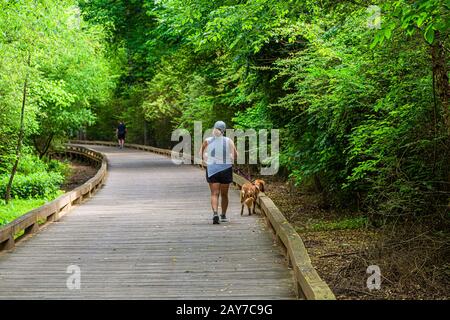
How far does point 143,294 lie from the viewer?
22.5ft

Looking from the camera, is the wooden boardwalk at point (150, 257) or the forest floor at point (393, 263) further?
the wooden boardwalk at point (150, 257)

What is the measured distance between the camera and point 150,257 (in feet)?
29.1

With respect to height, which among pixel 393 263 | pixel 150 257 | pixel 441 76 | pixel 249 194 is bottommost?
pixel 150 257

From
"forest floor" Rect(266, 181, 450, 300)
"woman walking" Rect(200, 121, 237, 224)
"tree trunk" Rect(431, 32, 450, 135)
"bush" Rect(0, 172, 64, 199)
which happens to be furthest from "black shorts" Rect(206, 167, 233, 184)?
"bush" Rect(0, 172, 64, 199)

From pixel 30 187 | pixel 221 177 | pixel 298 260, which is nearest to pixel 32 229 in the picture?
pixel 221 177

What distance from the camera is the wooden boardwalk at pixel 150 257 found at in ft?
23.1

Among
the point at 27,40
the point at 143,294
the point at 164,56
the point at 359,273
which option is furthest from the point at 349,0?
the point at 164,56

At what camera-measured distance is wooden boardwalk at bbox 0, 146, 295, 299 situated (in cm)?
705

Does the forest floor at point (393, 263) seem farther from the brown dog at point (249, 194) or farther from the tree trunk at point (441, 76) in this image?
the brown dog at point (249, 194)

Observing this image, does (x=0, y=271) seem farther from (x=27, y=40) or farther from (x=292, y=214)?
(x=27, y=40)

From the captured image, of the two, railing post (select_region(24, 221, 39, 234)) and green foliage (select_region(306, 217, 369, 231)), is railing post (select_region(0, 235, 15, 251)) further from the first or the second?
green foliage (select_region(306, 217, 369, 231))

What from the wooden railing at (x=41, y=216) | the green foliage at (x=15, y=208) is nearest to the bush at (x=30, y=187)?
the green foliage at (x=15, y=208)

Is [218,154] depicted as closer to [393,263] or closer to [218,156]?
[218,156]

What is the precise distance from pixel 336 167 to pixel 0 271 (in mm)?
6713
